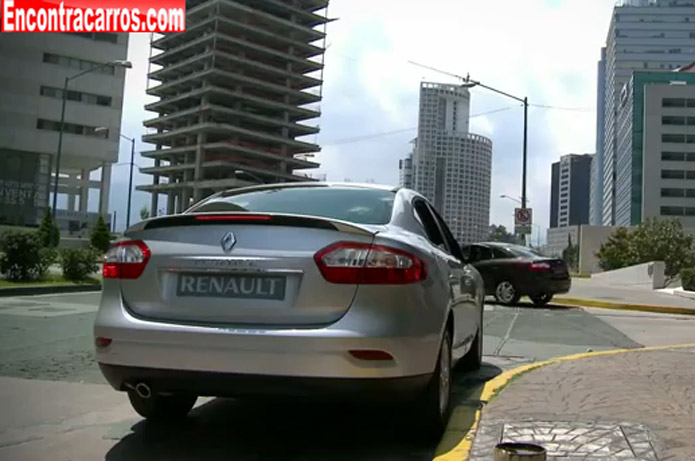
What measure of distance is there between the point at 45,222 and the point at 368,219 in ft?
129

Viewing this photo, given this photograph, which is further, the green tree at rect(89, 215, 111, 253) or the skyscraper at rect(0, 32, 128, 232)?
the skyscraper at rect(0, 32, 128, 232)

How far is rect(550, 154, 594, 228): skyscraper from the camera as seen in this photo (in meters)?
144

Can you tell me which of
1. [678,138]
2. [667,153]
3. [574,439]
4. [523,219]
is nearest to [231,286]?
[574,439]

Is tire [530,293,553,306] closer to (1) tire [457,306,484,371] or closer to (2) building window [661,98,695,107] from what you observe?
(1) tire [457,306,484,371]

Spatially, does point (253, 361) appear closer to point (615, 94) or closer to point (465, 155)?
point (465, 155)

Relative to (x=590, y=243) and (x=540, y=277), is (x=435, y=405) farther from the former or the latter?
(x=590, y=243)

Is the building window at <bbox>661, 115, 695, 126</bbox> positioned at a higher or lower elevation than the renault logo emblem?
higher

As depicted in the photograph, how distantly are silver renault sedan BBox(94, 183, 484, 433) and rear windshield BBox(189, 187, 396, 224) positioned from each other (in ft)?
1.07

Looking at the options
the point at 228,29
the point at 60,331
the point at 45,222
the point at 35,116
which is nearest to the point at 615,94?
the point at 228,29

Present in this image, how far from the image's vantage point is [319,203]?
15.5ft

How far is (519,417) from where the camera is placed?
15.1 ft

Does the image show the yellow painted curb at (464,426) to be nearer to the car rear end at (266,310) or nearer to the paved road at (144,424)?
the paved road at (144,424)

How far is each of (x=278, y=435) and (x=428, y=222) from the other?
1.93m

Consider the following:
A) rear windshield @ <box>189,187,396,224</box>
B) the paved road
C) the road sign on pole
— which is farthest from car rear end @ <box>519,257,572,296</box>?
rear windshield @ <box>189,187,396,224</box>
